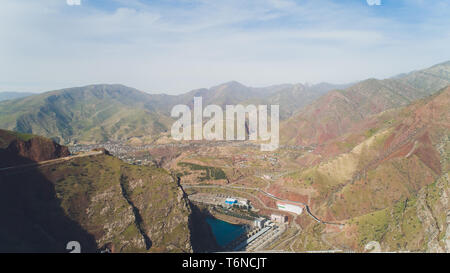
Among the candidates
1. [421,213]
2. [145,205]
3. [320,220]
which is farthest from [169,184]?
[421,213]

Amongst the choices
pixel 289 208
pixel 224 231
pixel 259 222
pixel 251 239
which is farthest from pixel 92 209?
pixel 289 208

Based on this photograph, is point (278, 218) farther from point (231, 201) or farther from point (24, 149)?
point (24, 149)

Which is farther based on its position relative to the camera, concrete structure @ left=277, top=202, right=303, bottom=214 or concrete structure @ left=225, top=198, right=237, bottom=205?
concrete structure @ left=225, top=198, right=237, bottom=205

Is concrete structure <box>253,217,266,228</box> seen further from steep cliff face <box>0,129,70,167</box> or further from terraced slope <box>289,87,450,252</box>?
steep cliff face <box>0,129,70,167</box>

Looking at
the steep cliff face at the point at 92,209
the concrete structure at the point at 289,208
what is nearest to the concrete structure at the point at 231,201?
the concrete structure at the point at 289,208

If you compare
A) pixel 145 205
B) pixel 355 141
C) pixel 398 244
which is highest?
pixel 355 141

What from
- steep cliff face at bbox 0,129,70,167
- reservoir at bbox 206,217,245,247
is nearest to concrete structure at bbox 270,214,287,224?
reservoir at bbox 206,217,245,247
